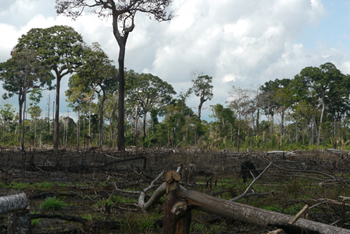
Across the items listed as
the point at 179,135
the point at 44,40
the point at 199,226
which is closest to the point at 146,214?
the point at 199,226

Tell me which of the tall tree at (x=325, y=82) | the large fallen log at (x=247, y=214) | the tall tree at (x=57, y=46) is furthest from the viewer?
the tall tree at (x=325, y=82)

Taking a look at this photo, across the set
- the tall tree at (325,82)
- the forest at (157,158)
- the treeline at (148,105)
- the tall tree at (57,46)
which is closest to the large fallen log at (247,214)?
the forest at (157,158)

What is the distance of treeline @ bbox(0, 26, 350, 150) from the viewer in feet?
111

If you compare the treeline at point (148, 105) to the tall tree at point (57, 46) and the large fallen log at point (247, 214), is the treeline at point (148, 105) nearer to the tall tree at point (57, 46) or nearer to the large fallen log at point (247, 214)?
the tall tree at point (57, 46)

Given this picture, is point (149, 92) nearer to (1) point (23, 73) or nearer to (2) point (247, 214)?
(1) point (23, 73)

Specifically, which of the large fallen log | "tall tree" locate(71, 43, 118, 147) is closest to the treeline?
"tall tree" locate(71, 43, 118, 147)

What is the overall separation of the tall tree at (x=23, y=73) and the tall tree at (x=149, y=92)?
57.1 ft

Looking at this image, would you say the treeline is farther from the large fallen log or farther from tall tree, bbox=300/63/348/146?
the large fallen log

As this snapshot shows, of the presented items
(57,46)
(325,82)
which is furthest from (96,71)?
(325,82)

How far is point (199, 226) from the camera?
547 cm

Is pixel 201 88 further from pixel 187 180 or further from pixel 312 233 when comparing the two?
pixel 312 233

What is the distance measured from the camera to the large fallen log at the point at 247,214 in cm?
235

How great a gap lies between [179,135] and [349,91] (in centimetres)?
2590

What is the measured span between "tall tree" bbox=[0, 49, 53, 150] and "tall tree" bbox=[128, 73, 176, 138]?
57.1ft
